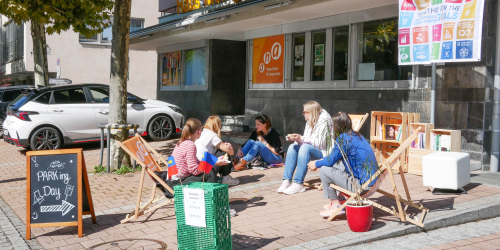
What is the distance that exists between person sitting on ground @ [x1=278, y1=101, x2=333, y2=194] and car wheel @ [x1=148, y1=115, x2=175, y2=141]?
762cm

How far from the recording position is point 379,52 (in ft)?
35.2

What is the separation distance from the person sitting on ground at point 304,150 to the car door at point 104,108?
712cm

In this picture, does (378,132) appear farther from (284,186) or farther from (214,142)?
(214,142)

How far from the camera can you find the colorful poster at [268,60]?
→ 13578 mm

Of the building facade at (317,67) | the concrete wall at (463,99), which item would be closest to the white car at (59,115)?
the building facade at (317,67)

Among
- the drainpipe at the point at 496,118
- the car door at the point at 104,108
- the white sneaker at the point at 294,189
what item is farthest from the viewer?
the car door at the point at 104,108

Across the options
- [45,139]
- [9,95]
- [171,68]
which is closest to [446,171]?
[45,139]

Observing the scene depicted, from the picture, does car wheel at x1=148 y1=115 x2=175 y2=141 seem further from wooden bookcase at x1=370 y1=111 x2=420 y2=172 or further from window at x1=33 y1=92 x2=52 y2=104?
wooden bookcase at x1=370 y1=111 x2=420 y2=172

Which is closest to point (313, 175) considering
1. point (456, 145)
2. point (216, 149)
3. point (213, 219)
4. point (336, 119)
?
point (216, 149)

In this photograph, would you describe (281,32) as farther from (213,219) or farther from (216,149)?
(213,219)

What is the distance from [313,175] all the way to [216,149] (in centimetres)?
186

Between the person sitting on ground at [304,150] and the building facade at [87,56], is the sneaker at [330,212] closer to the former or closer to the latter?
the person sitting on ground at [304,150]

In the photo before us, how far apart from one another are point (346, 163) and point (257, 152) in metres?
3.71

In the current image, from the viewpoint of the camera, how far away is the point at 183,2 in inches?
632
